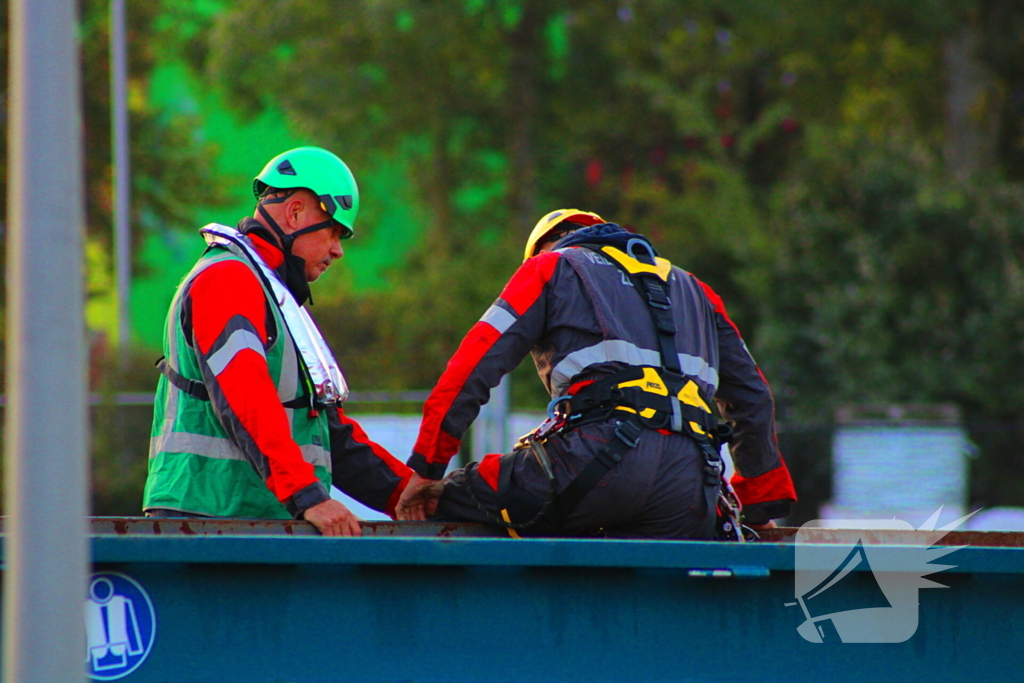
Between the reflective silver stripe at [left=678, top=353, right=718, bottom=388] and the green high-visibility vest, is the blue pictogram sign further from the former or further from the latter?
the reflective silver stripe at [left=678, top=353, right=718, bottom=388]

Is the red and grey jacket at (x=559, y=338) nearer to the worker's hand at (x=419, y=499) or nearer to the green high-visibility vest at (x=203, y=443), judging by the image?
the worker's hand at (x=419, y=499)

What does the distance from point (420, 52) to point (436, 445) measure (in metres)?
14.7

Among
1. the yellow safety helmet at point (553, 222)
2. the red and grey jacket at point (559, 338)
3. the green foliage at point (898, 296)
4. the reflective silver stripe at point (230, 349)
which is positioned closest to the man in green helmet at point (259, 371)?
the reflective silver stripe at point (230, 349)

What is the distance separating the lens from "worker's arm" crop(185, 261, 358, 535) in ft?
12.9

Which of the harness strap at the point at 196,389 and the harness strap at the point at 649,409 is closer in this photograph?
the harness strap at the point at 649,409

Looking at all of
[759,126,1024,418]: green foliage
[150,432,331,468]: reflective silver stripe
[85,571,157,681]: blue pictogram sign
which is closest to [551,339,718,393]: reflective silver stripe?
[150,432,331,468]: reflective silver stripe

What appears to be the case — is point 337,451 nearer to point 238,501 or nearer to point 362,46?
point 238,501

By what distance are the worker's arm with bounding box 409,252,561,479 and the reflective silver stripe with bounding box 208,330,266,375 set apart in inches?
26.2

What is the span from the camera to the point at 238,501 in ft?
14.0

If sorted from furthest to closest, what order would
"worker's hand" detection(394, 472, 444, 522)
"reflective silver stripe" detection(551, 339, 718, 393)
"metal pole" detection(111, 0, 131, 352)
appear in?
1. "metal pole" detection(111, 0, 131, 352)
2. "worker's hand" detection(394, 472, 444, 522)
3. "reflective silver stripe" detection(551, 339, 718, 393)

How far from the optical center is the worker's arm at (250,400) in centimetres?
395

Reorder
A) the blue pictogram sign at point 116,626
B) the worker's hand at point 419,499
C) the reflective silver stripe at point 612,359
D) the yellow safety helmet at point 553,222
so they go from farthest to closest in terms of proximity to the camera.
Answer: the yellow safety helmet at point 553,222, the worker's hand at point 419,499, the reflective silver stripe at point 612,359, the blue pictogram sign at point 116,626

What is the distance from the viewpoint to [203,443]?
13.6ft

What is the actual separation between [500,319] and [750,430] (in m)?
1.29
